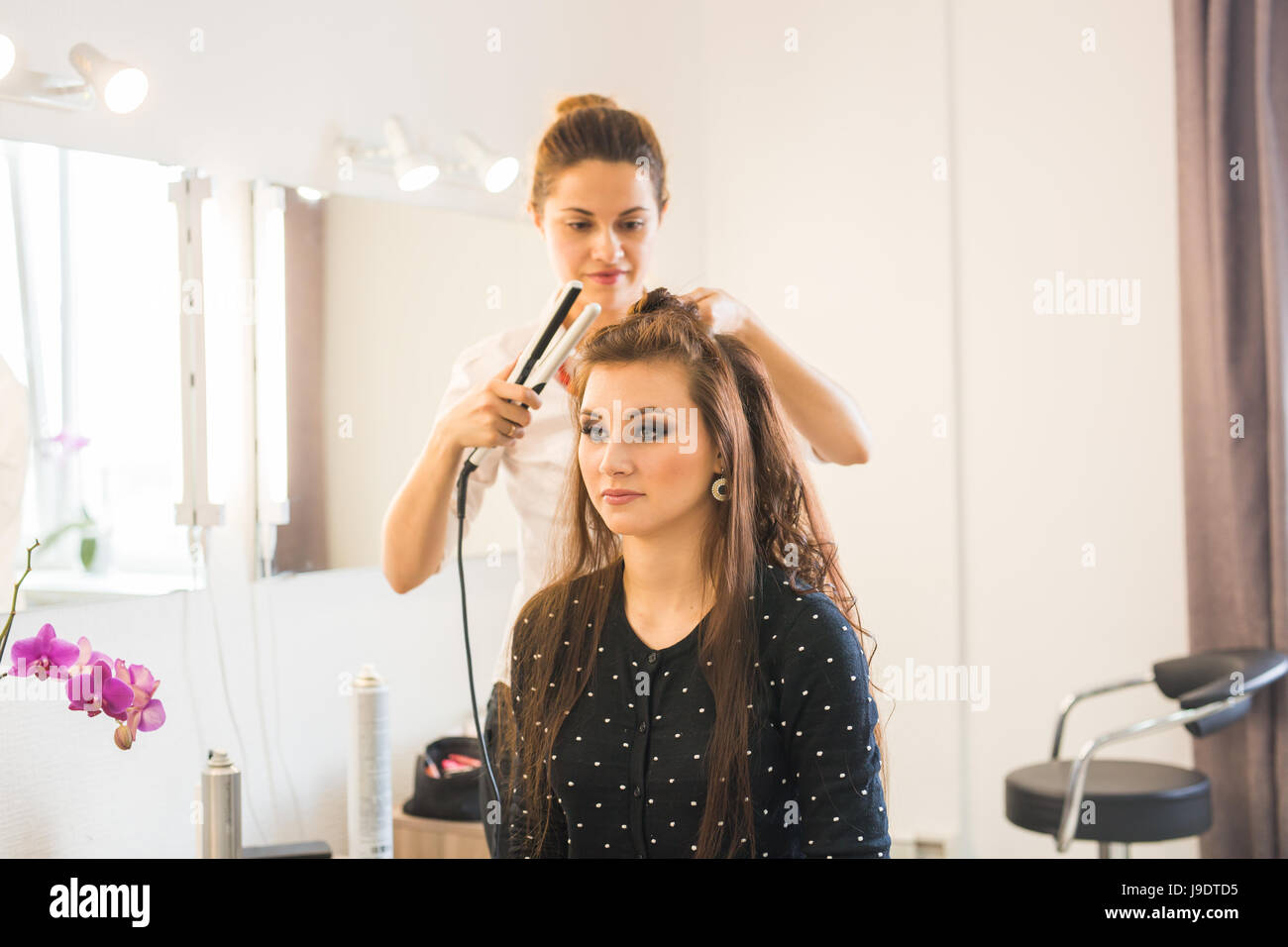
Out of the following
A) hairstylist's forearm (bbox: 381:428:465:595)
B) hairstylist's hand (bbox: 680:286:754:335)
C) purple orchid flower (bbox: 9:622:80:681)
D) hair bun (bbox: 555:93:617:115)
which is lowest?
purple orchid flower (bbox: 9:622:80:681)

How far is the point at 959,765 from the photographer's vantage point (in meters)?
2.44

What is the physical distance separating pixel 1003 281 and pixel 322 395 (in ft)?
4.56

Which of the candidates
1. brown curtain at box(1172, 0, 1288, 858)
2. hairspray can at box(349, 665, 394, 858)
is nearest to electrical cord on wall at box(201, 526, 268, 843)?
hairspray can at box(349, 665, 394, 858)

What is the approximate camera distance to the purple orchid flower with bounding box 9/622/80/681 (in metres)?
0.87

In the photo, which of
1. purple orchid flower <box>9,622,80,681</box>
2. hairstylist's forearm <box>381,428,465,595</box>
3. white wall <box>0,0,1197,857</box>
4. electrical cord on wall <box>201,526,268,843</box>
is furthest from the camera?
white wall <box>0,0,1197,857</box>

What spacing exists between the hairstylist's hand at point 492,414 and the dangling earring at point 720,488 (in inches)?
A: 7.2

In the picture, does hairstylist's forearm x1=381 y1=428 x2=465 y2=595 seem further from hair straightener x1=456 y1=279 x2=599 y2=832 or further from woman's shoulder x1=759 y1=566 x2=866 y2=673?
woman's shoulder x1=759 y1=566 x2=866 y2=673

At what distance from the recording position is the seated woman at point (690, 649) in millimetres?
914

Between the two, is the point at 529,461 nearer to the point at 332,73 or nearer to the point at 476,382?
the point at 476,382

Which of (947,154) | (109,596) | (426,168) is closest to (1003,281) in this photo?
(947,154)

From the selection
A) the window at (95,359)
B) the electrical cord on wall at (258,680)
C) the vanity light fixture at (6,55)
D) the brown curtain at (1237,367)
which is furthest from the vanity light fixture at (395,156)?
the brown curtain at (1237,367)

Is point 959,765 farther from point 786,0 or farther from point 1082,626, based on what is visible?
point 786,0

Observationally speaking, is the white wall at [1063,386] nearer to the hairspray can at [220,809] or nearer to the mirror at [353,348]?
the mirror at [353,348]

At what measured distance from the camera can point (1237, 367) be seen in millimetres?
2086
